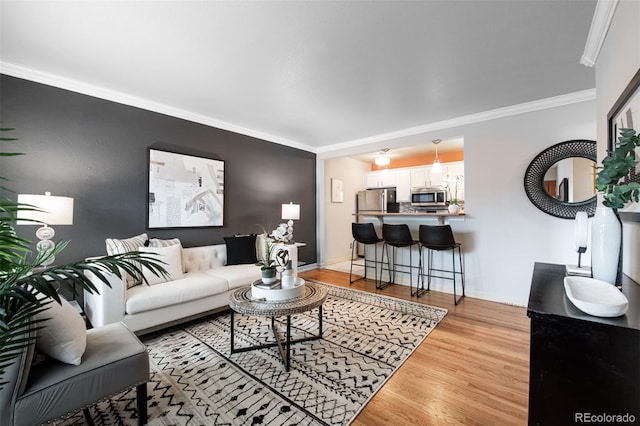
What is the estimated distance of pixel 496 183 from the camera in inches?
137

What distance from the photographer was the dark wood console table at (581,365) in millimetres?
836

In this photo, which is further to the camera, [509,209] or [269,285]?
[509,209]

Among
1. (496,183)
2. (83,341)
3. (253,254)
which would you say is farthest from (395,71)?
(83,341)

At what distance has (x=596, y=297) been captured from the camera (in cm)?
109

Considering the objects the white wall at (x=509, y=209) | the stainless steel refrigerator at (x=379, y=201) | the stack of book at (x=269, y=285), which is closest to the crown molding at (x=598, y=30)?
the white wall at (x=509, y=209)

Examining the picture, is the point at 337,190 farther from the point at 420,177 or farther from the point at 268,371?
the point at 268,371

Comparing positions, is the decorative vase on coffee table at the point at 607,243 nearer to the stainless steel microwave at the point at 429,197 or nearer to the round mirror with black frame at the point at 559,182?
the round mirror with black frame at the point at 559,182

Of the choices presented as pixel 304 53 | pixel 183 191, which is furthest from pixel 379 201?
pixel 304 53

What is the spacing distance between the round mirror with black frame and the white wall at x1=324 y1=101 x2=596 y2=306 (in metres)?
0.07

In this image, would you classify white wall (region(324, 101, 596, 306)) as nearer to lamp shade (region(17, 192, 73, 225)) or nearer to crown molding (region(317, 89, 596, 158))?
crown molding (region(317, 89, 596, 158))

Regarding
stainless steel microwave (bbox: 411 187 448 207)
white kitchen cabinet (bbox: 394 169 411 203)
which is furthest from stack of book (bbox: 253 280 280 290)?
white kitchen cabinet (bbox: 394 169 411 203)

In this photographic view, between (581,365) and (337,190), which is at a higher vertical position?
(337,190)

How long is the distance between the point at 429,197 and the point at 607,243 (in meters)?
Answer: 4.67

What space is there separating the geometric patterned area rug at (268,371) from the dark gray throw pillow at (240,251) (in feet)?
2.41
